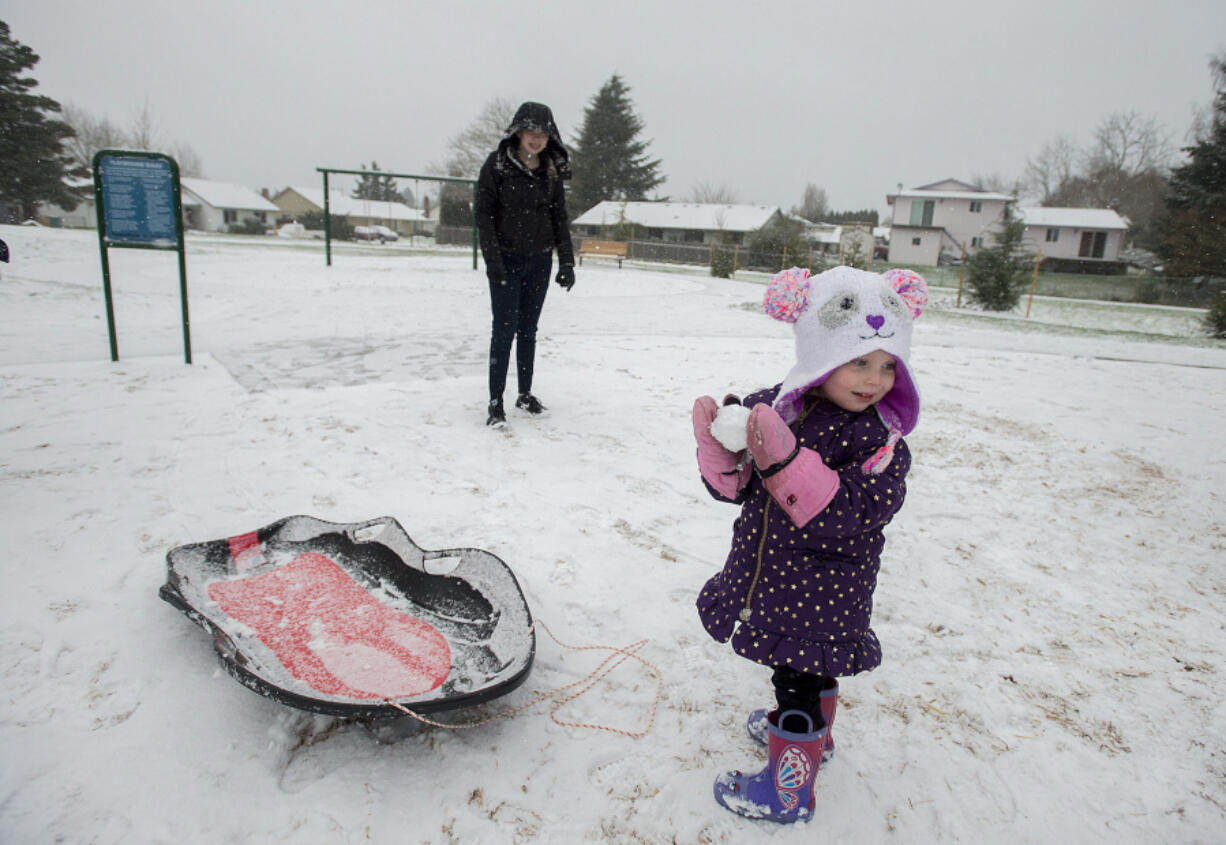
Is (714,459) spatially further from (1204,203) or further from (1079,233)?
(1079,233)

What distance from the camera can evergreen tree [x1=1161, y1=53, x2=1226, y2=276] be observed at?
77.7 feet

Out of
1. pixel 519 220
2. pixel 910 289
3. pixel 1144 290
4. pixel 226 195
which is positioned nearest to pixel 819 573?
pixel 910 289

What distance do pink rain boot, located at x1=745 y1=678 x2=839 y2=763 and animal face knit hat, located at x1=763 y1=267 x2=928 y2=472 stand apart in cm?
59

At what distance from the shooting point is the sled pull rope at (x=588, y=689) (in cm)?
180

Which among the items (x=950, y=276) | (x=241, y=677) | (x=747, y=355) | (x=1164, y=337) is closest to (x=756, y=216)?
(x=950, y=276)

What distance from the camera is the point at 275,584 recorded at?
2.25 meters

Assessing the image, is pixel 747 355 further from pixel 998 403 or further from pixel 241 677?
pixel 241 677

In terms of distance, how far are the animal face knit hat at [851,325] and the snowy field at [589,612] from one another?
89 centimetres

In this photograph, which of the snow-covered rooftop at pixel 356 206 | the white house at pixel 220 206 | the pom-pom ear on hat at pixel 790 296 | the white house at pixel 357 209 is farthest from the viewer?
the white house at pixel 357 209

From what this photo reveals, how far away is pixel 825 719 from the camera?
5.40 ft

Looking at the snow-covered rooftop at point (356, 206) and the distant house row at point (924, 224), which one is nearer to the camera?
the distant house row at point (924, 224)

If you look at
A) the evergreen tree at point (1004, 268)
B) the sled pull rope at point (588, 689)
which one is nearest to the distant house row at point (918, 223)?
the evergreen tree at point (1004, 268)

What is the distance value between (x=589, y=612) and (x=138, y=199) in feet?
16.1

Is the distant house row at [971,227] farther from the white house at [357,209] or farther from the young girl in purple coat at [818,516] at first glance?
the young girl in purple coat at [818,516]
